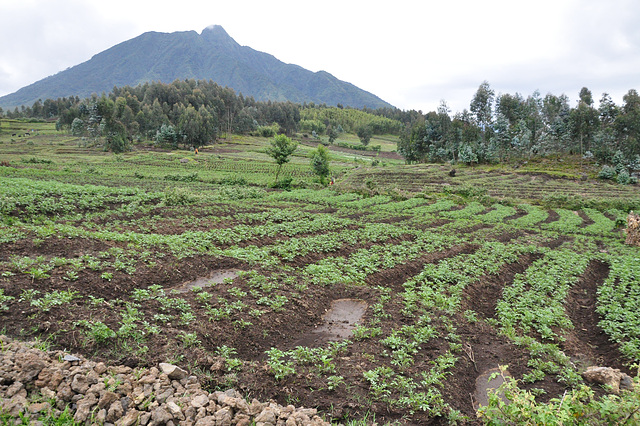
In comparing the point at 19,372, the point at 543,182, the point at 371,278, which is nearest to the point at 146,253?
the point at 19,372

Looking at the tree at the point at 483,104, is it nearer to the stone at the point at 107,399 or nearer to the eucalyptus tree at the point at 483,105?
the eucalyptus tree at the point at 483,105

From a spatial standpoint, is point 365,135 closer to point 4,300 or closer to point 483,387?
point 483,387

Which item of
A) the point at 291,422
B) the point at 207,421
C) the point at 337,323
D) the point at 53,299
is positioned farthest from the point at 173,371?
the point at 337,323

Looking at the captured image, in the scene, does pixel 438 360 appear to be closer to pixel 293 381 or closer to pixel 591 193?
pixel 293 381

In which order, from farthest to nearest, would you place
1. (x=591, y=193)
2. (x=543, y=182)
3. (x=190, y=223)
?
(x=543, y=182) → (x=591, y=193) → (x=190, y=223)

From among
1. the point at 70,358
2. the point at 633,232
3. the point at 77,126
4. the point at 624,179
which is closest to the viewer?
the point at 70,358

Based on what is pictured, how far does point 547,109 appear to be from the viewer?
336 ft

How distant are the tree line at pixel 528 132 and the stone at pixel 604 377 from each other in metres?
80.5

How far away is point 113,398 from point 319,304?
20.0 ft

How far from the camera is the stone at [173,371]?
543cm

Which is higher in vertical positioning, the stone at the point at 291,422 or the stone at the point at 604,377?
the stone at the point at 291,422

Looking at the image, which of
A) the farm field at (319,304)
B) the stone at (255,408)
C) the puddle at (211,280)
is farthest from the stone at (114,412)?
the puddle at (211,280)

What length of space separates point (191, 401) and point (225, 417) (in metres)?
0.64

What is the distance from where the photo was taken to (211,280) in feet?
34.8
